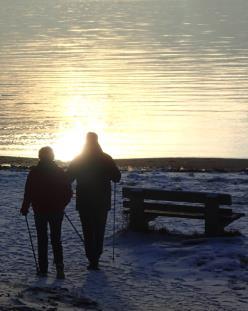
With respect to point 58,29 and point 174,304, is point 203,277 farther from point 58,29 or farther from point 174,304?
point 58,29

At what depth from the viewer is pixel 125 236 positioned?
12.3 m

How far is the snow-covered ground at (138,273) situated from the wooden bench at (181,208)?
271 mm

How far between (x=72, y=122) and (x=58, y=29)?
78.6m

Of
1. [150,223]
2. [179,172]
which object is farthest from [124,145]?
[150,223]

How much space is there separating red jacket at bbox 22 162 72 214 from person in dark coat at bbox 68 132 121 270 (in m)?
0.46

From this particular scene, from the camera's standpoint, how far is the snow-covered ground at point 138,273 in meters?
8.70

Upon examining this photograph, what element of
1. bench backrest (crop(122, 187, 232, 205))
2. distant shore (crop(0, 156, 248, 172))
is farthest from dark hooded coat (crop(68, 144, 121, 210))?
distant shore (crop(0, 156, 248, 172))

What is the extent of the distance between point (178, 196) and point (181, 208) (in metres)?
0.26

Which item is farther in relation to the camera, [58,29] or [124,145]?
[58,29]

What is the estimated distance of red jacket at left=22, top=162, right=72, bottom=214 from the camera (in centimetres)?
984

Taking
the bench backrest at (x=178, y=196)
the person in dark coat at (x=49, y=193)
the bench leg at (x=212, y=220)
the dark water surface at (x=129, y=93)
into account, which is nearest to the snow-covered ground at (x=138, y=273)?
the bench leg at (x=212, y=220)

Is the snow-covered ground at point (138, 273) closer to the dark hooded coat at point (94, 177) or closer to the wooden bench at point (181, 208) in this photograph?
the wooden bench at point (181, 208)

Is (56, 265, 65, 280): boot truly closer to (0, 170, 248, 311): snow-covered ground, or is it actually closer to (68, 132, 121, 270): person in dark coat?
(0, 170, 248, 311): snow-covered ground

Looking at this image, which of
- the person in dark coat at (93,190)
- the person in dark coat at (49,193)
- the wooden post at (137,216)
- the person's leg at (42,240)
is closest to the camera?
the person in dark coat at (49,193)
